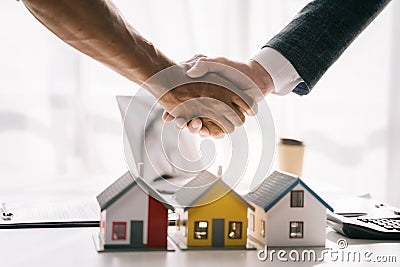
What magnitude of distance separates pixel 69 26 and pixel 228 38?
1129 mm

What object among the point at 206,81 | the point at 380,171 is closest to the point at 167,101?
the point at 206,81

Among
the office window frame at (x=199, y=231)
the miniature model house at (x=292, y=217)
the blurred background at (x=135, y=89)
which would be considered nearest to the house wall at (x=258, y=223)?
the miniature model house at (x=292, y=217)

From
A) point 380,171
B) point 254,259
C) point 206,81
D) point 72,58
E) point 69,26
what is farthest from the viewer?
point 380,171

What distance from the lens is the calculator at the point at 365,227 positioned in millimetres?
1275

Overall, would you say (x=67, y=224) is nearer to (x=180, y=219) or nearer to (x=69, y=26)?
(x=180, y=219)

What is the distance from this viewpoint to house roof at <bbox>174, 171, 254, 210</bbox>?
1.18m

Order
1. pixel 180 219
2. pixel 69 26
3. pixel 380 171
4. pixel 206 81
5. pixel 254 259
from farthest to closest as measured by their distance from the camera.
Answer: pixel 380 171
pixel 206 81
pixel 69 26
pixel 180 219
pixel 254 259

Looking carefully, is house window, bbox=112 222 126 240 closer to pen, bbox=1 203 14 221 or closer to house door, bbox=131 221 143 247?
house door, bbox=131 221 143 247

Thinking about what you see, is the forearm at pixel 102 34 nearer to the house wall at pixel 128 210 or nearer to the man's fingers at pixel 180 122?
the man's fingers at pixel 180 122

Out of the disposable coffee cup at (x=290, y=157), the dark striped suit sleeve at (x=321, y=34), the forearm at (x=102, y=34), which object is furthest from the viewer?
the disposable coffee cup at (x=290, y=157)

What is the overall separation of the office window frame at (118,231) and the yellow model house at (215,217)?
10 centimetres

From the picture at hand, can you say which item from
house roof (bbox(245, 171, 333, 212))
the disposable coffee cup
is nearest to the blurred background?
the disposable coffee cup

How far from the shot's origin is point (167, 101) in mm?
1542

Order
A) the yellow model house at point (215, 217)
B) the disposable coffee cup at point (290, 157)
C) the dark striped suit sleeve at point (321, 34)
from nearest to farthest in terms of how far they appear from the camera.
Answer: the yellow model house at point (215, 217)
the dark striped suit sleeve at point (321, 34)
the disposable coffee cup at point (290, 157)
